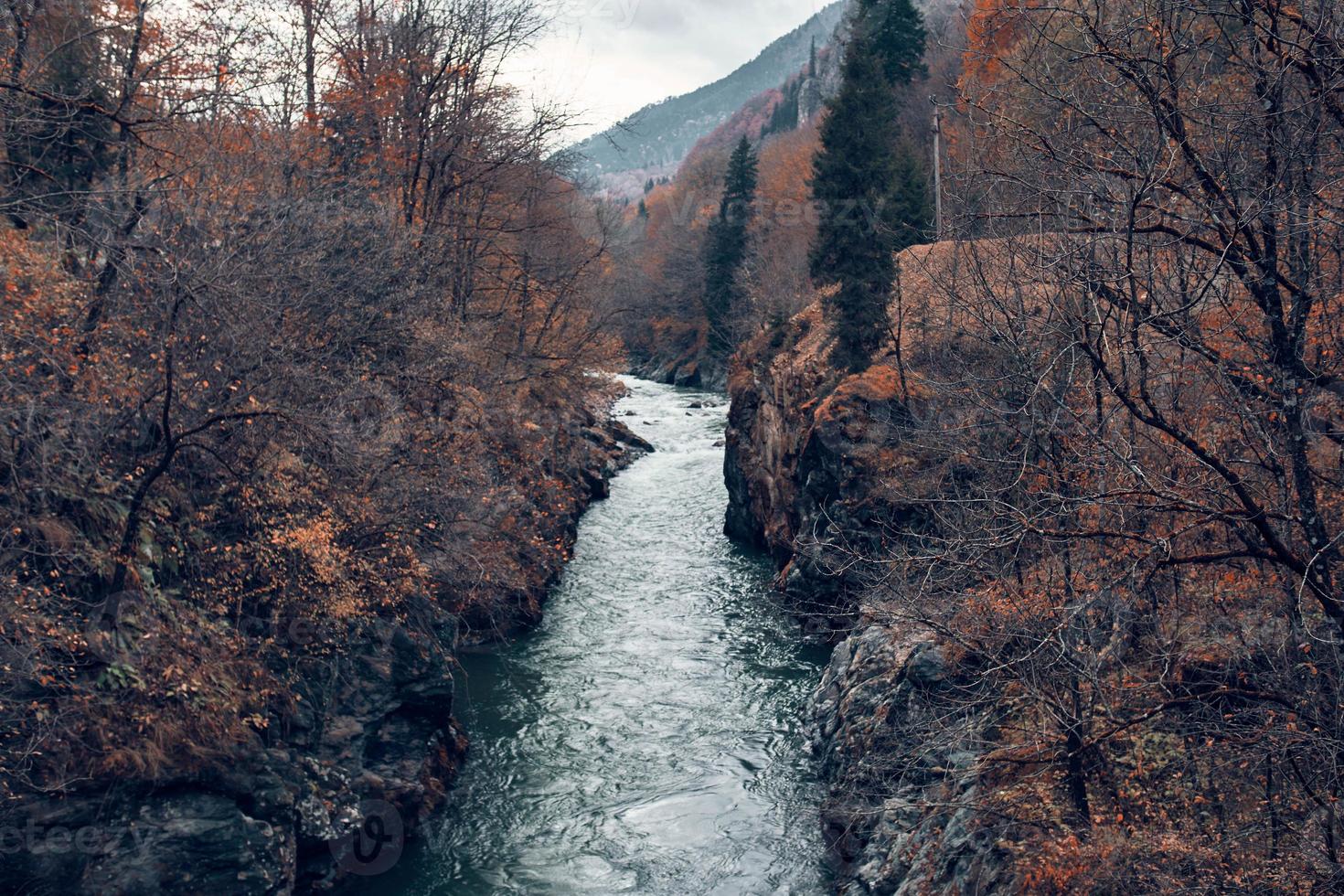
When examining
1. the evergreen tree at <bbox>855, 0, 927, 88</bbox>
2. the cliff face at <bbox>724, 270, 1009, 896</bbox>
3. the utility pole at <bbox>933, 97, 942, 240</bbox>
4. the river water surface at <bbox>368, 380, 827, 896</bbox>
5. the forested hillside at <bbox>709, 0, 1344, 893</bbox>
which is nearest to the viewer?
the forested hillside at <bbox>709, 0, 1344, 893</bbox>

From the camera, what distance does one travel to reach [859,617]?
16.8 metres

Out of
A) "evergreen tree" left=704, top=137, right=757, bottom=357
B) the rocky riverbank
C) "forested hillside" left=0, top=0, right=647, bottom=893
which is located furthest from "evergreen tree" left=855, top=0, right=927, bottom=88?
the rocky riverbank

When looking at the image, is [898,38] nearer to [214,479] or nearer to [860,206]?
[860,206]

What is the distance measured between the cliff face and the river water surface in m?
0.92

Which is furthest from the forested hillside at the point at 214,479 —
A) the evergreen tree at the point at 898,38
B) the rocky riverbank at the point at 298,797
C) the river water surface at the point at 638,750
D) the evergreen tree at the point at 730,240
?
the evergreen tree at the point at 730,240

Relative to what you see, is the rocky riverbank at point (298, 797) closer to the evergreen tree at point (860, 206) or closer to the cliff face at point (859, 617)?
the cliff face at point (859, 617)

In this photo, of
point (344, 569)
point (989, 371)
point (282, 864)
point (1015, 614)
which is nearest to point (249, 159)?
point (344, 569)

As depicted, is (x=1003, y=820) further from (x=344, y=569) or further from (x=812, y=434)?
(x=812, y=434)

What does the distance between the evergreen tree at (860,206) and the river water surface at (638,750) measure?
Answer: 714 cm

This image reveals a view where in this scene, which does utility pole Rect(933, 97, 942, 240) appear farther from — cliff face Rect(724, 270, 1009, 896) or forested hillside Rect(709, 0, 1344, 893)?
forested hillside Rect(709, 0, 1344, 893)

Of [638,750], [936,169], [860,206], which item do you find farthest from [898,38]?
[638,750]

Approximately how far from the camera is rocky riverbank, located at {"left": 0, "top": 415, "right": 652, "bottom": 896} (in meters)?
9.16

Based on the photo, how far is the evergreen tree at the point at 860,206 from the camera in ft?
78.7

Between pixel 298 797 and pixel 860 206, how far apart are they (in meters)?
21.3
